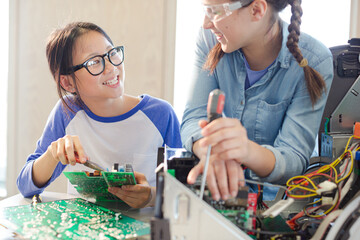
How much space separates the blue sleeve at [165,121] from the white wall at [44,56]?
1256 mm

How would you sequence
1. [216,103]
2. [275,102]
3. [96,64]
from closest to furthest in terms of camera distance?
[216,103], [275,102], [96,64]

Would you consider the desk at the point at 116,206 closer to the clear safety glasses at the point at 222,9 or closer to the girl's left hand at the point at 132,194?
the girl's left hand at the point at 132,194

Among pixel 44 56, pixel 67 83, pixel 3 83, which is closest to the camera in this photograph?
pixel 67 83

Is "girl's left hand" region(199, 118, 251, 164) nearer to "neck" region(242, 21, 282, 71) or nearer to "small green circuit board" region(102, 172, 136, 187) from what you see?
"small green circuit board" region(102, 172, 136, 187)

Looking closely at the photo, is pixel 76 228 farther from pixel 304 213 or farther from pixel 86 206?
pixel 304 213

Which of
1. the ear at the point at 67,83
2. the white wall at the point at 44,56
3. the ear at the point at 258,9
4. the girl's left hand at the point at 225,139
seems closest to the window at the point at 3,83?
the white wall at the point at 44,56

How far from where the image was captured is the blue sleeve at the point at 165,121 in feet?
5.51

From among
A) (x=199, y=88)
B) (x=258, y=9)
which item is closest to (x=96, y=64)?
(x=199, y=88)

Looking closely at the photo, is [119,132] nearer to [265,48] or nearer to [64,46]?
[64,46]

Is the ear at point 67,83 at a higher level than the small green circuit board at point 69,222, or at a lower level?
higher

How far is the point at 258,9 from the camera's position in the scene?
1065 millimetres

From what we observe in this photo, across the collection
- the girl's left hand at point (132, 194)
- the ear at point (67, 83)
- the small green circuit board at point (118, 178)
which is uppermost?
the ear at point (67, 83)

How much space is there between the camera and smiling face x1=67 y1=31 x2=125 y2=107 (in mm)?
1541

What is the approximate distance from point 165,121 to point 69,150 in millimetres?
567
